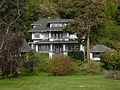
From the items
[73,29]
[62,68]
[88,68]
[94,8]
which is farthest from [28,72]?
[94,8]

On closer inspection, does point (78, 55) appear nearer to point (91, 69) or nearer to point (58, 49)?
point (58, 49)

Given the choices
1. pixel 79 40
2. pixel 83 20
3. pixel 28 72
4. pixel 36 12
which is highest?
pixel 36 12

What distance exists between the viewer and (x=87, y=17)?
4791 cm

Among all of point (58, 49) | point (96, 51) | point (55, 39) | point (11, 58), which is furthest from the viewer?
point (58, 49)

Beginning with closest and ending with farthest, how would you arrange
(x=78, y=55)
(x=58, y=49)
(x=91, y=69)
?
1. (x=91, y=69)
2. (x=78, y=55)
3. (x=58, y=49)

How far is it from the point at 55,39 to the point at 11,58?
27.9 m

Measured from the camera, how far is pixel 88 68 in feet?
118

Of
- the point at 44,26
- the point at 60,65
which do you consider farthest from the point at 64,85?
the point at 44,26

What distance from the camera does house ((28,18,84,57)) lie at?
55.6 metres

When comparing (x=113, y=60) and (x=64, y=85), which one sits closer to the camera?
(x=64, y=85)

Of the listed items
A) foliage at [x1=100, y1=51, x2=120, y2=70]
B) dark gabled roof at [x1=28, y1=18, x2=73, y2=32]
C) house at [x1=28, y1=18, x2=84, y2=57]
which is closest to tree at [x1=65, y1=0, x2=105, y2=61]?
house at [x1=28, y1=18, x2=84, y2=57]

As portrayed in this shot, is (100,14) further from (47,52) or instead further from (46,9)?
(46,9)

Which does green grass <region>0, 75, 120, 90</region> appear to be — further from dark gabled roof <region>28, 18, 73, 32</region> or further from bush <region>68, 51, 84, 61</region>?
dark gabled roof <region>28, 18, 73, 32</region>

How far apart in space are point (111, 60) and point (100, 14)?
13151mm
